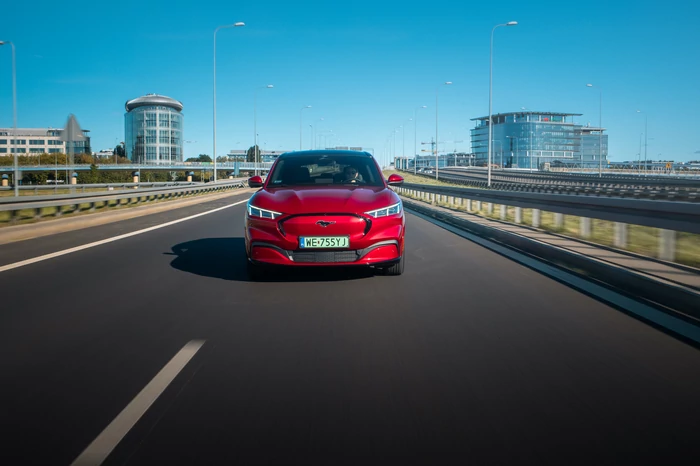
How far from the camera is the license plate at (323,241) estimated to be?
744 centimetres

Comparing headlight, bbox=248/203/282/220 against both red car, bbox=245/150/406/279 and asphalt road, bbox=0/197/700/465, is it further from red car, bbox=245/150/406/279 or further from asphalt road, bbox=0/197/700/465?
asphalt road, bbox=0/197/700/465

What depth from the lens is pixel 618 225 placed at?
1177cm

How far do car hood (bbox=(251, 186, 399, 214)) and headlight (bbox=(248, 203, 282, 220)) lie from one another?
5cm

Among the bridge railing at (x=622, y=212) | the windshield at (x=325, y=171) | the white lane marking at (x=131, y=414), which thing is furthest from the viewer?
the windshield at (x=325, y=171)

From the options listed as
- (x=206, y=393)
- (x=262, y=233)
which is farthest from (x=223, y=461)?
(x=262, y=233)

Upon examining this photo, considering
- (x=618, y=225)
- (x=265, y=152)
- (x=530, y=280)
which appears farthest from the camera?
(x=265, y=152)

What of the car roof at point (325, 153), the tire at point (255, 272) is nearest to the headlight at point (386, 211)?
the tire at point (255, 272)

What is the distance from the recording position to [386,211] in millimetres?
7848

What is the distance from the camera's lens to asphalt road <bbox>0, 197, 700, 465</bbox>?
324 centimetres

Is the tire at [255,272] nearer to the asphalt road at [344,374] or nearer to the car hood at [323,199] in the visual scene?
the asphalt road at [344,374]

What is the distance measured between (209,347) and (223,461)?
7.05 feet

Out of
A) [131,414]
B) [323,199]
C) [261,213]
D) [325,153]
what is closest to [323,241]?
[323,199]

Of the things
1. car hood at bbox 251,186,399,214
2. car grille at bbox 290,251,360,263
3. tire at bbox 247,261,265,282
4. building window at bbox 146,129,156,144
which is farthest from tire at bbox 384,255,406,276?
building window at bbox 146,129,156,144

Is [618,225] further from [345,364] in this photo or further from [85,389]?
[85,389]
